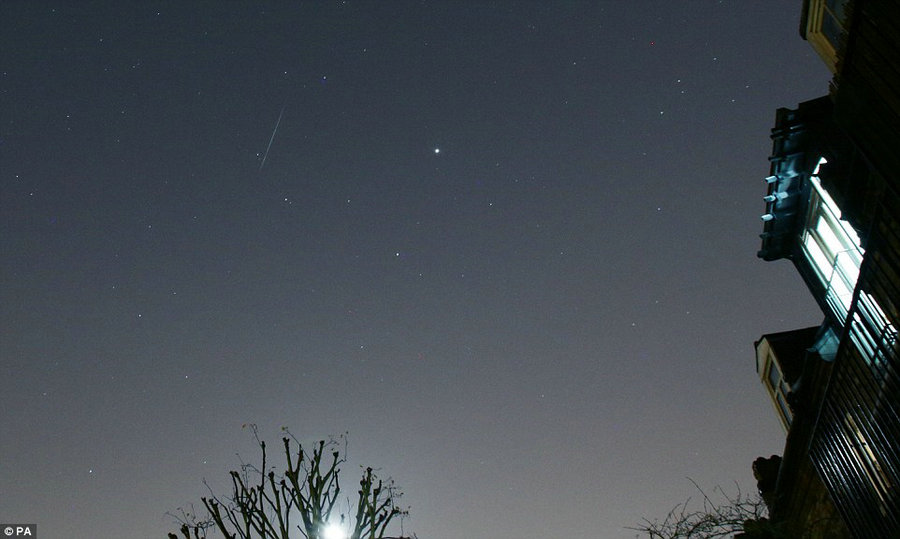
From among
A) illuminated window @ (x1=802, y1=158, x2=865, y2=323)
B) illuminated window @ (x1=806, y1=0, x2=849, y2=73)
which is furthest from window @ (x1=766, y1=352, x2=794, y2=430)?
illuminated window @ (x1=806, y1=0, x2=849, y2=73)

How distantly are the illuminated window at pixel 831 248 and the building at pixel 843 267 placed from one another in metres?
0.03

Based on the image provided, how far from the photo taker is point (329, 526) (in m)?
14.0

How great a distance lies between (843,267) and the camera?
1163 centimetres

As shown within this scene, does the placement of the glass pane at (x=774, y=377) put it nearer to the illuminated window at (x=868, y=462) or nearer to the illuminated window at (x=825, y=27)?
the illuminated window at (x=868, y=462)

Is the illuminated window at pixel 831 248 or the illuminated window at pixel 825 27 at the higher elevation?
the illuminated window at pixel 825 27

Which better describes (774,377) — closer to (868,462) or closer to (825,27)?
(868,462)

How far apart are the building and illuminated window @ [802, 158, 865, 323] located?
0.03 metres

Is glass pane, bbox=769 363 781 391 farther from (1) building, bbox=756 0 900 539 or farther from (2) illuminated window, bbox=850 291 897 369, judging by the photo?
(2) illuminated window, bbox=850 291 897 369

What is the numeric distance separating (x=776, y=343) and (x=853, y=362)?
596 cm

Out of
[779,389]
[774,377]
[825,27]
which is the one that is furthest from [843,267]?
[825,27]

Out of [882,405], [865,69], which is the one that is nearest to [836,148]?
[865,69]

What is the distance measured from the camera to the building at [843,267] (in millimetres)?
7965

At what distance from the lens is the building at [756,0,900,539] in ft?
26.1

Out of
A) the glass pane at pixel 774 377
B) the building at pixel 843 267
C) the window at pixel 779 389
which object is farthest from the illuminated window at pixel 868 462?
the glass pane at pixel 774 377
